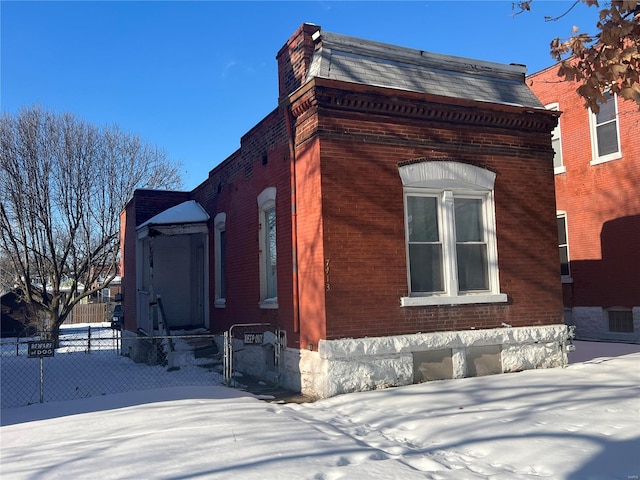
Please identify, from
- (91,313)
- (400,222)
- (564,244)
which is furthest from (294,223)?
(91,313)

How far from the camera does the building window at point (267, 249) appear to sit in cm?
1043

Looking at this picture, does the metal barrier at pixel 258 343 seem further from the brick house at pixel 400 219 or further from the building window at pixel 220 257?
the building window at pixel 220 257

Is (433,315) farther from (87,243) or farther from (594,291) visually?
(87,243)

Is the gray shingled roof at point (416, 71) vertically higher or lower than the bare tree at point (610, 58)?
higher

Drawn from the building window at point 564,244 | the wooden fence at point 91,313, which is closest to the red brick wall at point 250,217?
the building window at point 564,244

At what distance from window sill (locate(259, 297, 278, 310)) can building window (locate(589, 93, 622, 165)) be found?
1109cm

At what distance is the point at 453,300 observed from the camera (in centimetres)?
896

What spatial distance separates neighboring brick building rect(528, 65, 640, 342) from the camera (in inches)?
579

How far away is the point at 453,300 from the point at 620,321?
9139 mm

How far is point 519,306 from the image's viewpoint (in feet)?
31.2

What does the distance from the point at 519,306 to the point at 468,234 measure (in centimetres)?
158

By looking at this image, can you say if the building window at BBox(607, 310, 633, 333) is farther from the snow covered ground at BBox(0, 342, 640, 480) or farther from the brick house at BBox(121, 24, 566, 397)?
the snow covered ground at BBox(0, 342, 640, 480)

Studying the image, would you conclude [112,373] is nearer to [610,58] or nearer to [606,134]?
[610,58]

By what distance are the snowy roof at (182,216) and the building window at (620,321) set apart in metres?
12.0
